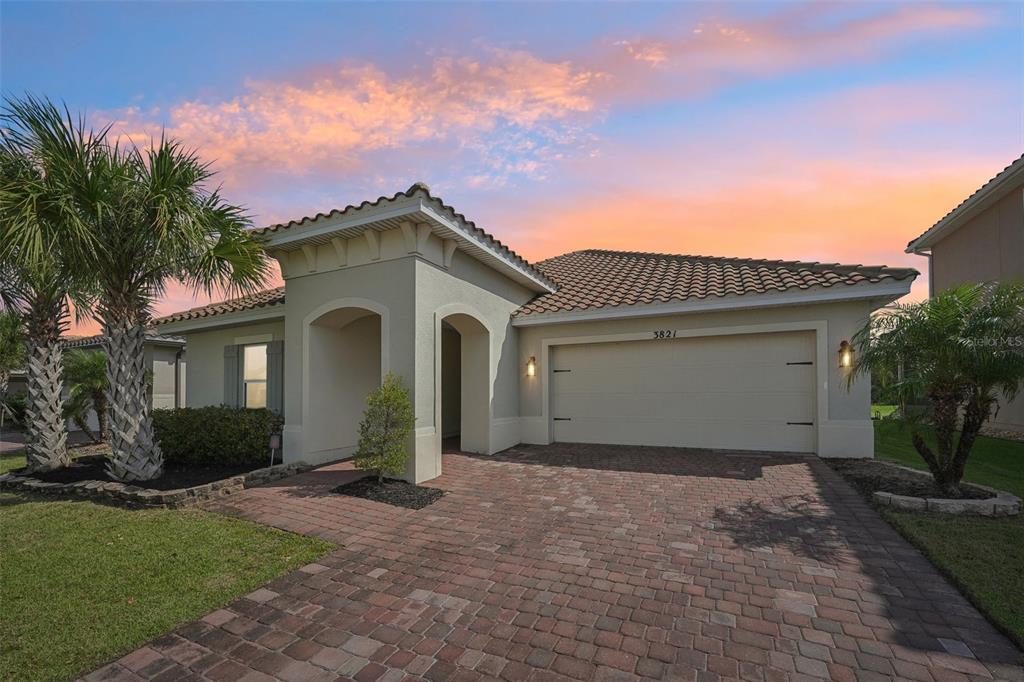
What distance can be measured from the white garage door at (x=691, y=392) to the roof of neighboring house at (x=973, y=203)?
24.8ft

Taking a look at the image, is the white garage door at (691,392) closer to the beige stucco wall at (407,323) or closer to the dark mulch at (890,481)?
the dark mulch at (890,481)

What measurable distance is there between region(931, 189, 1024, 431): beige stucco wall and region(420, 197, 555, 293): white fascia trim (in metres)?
10.8

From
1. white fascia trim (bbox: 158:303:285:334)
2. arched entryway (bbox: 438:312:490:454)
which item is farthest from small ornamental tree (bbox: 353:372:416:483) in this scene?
white fascia trim (bbox: 158:303:285:334)

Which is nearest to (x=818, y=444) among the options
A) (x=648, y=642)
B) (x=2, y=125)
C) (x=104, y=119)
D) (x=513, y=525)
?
(x=513, y=525)

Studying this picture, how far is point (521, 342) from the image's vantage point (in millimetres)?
11352

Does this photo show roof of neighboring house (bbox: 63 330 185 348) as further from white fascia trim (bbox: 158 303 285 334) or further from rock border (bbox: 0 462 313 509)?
rock border (bbox: 0 462 313 509)

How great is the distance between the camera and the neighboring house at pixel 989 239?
1159 centimetres

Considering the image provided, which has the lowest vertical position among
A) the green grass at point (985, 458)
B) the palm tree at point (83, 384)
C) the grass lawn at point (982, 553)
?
the green grass at point (985, 458)

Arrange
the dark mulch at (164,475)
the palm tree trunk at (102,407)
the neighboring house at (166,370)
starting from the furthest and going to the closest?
the neighboring house at (166,370), the palm tree trunk at (102,407), the dark mulch at (164,475)

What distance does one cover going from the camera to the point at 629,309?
1009 cm

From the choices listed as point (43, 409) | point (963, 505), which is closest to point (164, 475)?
point (43, 409)

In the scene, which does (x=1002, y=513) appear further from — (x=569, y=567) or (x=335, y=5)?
(x=335, y=5)

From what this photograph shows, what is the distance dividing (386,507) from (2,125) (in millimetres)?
7434

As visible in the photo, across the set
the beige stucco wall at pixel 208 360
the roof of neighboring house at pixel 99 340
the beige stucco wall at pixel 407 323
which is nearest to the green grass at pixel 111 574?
the beige stucco wall at pixel 407 323
